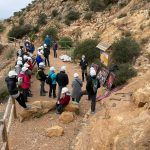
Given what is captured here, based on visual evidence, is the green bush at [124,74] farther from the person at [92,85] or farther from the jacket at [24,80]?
the jacket at [24,80]

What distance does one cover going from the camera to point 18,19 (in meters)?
55.3

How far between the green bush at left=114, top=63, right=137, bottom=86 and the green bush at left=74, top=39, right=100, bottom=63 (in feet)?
20.6

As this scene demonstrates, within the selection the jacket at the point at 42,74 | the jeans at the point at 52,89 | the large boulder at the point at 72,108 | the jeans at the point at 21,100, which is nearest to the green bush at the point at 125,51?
the jeans at the point at 52,89

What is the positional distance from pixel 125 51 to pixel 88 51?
3668 millimetres

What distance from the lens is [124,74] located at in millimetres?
19344

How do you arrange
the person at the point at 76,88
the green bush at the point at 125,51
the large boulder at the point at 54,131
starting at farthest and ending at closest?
the green bush at the point at 125,51, the person at the point at 76,88, the large boulder at the point at 54,131

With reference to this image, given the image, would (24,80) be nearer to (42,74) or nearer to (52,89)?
(42,74)

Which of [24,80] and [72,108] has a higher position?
[24,80]

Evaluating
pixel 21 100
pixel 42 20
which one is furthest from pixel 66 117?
pixel 42 20

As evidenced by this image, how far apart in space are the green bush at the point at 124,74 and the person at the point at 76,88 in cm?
313

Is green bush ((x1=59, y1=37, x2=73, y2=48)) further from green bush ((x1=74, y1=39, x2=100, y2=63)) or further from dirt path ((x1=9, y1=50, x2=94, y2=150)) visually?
dirt path ((x1=9, y1=50, x2=94, y2=150))

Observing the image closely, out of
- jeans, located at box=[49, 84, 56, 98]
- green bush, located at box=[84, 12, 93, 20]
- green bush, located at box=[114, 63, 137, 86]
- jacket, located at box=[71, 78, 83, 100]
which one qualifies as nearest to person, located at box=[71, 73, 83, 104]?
jacket, located at box=[71, 78, 83, 100]

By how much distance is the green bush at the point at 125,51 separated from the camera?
23.6 m

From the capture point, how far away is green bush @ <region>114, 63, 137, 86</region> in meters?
19.1
